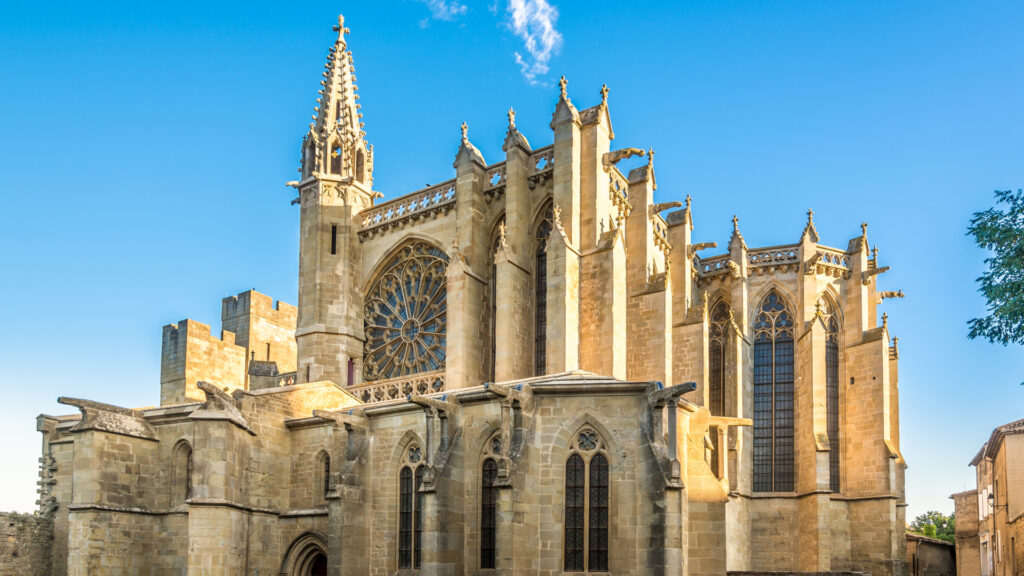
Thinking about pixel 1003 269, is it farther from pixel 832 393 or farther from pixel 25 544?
pixel 25 544

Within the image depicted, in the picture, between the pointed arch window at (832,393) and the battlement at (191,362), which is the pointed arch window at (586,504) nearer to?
the pointed arch window at (832,393)

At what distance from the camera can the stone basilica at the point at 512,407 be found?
60.1ft

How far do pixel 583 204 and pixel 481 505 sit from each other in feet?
27.7

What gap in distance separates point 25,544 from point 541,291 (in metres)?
14.1

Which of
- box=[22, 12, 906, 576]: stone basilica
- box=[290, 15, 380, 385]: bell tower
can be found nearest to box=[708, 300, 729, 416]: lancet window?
box=[22, 12, 906, 576]: stone basilica

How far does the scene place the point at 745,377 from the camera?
30.0 meters

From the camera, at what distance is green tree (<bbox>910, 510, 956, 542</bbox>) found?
54.8m

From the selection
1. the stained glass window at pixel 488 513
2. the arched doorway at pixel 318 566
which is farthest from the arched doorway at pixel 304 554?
the stained glass window at pixel 488 513

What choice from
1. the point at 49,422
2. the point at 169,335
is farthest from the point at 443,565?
the point at 169,335

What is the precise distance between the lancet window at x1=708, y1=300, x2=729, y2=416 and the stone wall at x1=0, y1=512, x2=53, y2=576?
1861cm

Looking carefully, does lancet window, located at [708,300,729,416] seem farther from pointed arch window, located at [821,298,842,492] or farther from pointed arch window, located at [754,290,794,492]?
pointed arch window, located at [821,298,842,492]

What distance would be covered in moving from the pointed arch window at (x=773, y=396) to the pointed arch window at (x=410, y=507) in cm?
1285

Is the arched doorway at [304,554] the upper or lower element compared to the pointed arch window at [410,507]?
lower

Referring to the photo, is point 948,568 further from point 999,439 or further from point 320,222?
point 320,222
